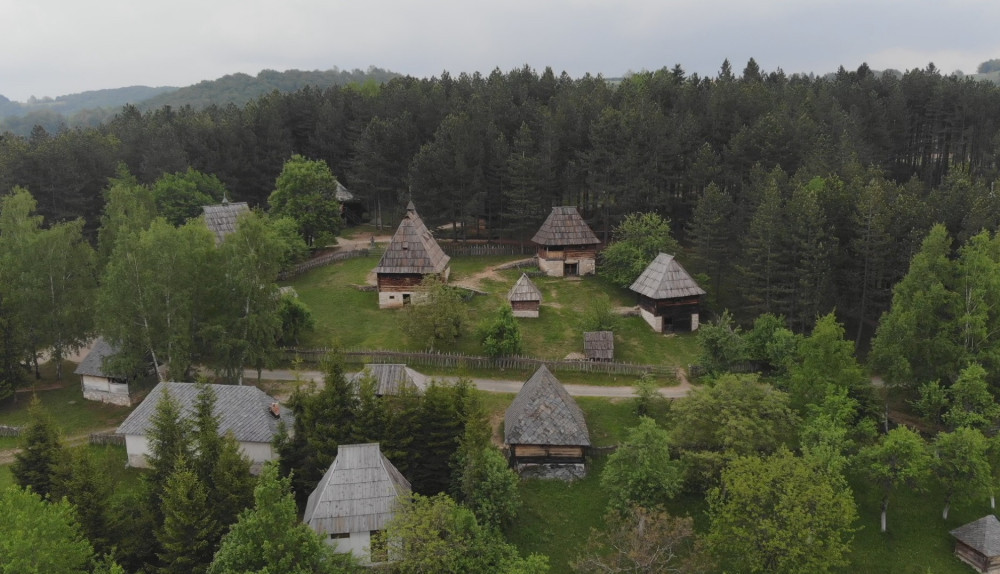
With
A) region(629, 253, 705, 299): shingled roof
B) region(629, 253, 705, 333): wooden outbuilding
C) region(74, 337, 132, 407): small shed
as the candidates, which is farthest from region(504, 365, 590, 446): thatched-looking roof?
region(74, 337, 132, 407): small shed

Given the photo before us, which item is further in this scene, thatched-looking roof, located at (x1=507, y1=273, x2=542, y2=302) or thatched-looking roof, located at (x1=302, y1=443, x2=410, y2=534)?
thatched-looking roof, located at (x1=507, y1=273, x2=542, y2=302)

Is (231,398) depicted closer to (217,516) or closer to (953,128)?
(217,516)

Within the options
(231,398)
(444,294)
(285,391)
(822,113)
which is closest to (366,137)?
(444,294)

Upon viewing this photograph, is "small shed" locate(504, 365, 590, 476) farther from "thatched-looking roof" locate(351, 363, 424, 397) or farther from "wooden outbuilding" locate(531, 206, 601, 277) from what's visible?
"wooden outbuilding" locate(531, 206, 601, 277)

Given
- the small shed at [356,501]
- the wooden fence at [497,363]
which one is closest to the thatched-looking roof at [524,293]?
the wooden fence at [497,363]

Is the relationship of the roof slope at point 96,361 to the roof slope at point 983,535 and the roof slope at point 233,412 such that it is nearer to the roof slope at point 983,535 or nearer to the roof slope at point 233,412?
the roof slope at point 233,412

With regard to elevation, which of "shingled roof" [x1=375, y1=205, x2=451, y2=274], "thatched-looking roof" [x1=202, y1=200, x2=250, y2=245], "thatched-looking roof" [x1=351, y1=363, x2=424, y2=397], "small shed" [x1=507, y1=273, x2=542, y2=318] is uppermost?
"thatched-looking roof" [x1=202, y1=200, x2=250, y2=245]

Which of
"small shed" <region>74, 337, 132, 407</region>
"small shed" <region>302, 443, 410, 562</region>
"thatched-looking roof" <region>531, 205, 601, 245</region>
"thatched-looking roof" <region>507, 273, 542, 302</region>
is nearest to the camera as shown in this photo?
"small shed" <region>302, 443, 410, 562</region>

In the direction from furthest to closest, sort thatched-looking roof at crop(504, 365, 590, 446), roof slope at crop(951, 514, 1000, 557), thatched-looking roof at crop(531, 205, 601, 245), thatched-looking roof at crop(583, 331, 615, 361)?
1. thatched-looking roof at crop(531, 205, 601, 245)
2. thatched-looking roof at crop(583, 331, 615, 361)
3. thatched-looking roof at crop(504, 365, 590, 446)
4. roof slope at crop(951, 514, 1000, 557)
